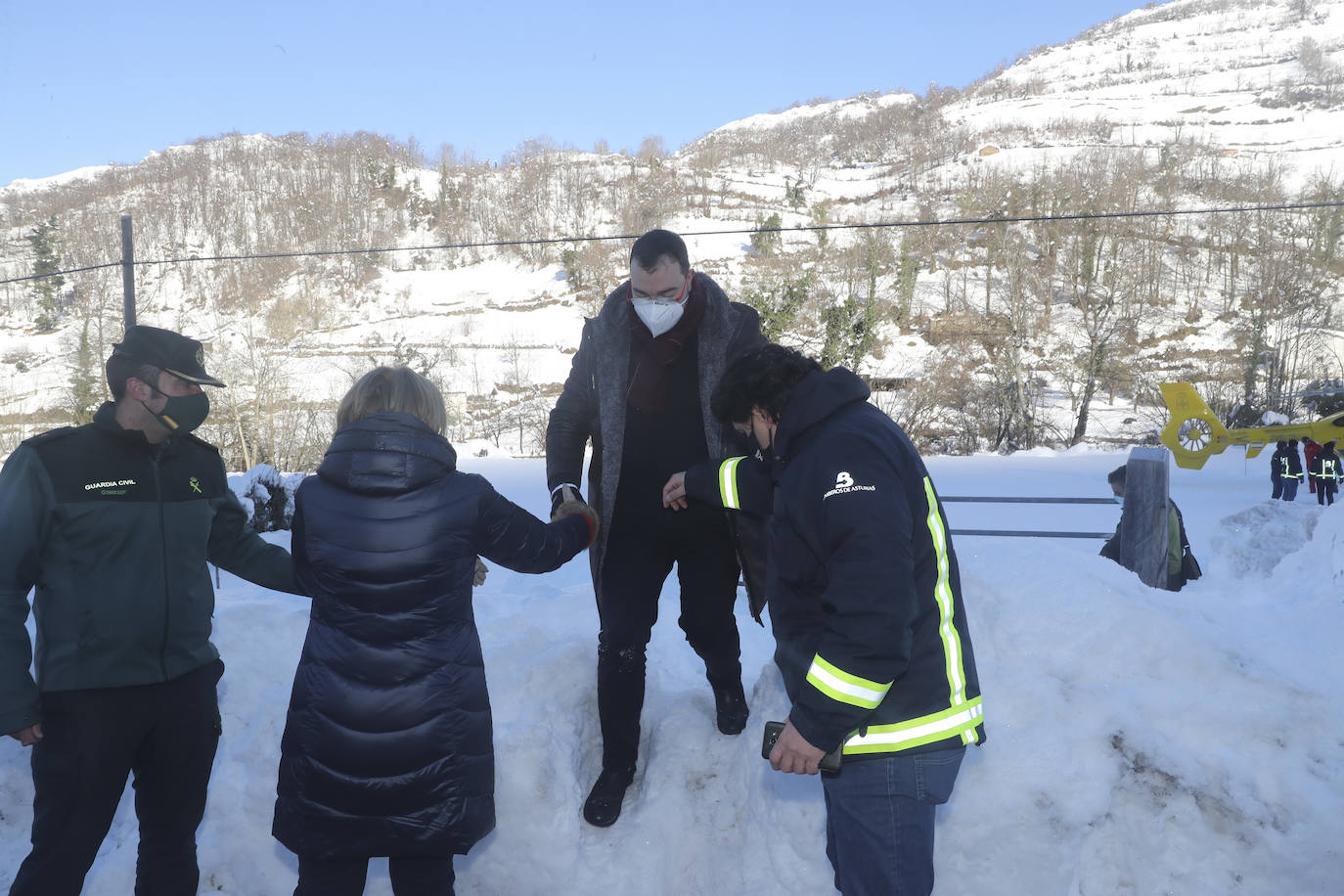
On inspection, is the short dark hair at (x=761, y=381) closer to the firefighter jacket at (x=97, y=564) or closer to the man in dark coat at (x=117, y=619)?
the firefighter jacket at (x=97, y=564)

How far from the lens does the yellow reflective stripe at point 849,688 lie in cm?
160

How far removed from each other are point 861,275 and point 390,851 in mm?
42976

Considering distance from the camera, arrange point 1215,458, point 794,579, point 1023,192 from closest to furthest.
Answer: point 794,579 → point 1215,458 → point 1023,192

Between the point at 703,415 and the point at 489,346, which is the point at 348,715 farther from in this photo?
the point at 489,346

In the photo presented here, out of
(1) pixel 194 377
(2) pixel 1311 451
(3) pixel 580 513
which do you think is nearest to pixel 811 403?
(3) pixel 580 513

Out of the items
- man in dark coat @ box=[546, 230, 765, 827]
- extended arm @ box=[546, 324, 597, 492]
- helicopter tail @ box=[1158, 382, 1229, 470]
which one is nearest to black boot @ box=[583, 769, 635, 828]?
man in dark coat @ box=[546, 230, 765, 827]

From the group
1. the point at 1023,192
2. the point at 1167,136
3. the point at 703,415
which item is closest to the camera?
the point at 703,415

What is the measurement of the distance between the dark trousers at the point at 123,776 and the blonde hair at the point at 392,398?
3.07 ft

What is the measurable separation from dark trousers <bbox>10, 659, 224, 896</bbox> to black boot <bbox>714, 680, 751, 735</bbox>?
1.67m

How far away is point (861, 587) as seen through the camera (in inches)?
62.6

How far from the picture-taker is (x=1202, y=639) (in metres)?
2.83

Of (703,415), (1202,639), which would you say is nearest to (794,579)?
(703,415)

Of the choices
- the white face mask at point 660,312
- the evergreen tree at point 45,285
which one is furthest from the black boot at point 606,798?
the evergreen tree at point 45,285

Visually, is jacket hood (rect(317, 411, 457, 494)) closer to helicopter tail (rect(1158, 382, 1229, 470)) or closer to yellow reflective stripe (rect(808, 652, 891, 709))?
yellow reflective stripe (rect(808, 652, 891, 709))
